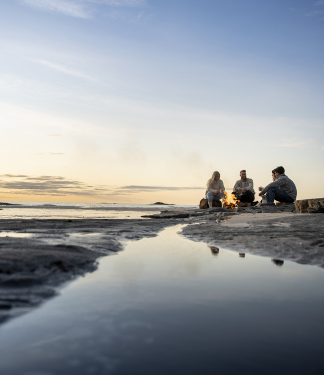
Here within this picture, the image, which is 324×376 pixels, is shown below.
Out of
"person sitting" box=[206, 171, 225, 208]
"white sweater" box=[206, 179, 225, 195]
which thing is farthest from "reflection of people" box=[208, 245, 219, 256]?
"white sweater" box=[206, 179, 225, 195]

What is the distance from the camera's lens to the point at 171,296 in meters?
1.67

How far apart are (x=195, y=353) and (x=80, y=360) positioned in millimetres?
405

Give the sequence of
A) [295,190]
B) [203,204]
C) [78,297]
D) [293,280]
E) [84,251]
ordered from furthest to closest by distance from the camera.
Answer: [203,204], [295,190], [84,251], [293,280], [78,297]

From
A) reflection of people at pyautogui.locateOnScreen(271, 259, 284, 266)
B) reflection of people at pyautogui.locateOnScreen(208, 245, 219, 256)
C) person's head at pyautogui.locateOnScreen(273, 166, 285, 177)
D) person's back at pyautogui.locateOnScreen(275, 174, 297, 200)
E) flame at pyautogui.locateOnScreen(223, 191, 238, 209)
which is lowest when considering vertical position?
reflection of people at pyautogui.locateOnScreen(271, 259, 284, 266)

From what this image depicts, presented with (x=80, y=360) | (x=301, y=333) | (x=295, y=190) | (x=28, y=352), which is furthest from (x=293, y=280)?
(x=295, y=190)

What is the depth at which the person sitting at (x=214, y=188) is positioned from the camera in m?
13.2

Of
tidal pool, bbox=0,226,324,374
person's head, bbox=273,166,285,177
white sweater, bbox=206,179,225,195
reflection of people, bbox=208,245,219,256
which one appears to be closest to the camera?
tidal pool, bbox=0,226,324,374

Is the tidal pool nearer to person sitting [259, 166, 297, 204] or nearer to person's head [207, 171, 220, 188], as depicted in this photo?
person sitting [259, 166, 297, 204]

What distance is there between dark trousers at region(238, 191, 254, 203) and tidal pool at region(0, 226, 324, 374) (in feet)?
37.5

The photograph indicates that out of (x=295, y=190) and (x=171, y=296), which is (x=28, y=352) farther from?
(x=295, y=190)

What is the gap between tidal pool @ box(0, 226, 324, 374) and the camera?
101 centimetres

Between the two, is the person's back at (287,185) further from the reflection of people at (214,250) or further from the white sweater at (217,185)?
the reflection of people at (214,250)

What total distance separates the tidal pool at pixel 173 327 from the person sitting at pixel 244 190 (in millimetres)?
11320

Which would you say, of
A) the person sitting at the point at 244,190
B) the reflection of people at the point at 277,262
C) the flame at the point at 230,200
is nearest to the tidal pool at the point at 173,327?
the reflection of people at the point at 277,262
